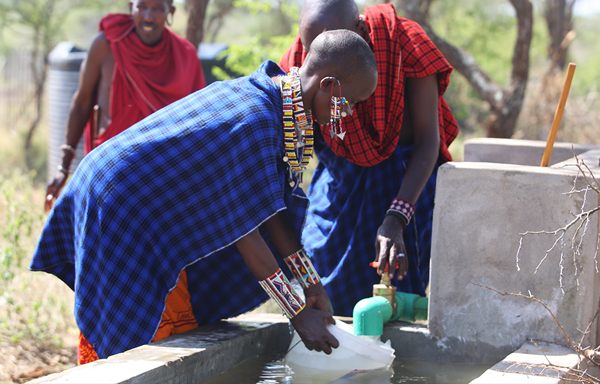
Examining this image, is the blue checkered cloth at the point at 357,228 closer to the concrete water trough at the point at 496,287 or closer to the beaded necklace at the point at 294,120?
the concrete water trough at the point at 496,287

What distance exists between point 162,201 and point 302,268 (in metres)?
0.58

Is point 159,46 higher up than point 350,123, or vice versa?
point 159,46

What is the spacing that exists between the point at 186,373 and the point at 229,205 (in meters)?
0.60

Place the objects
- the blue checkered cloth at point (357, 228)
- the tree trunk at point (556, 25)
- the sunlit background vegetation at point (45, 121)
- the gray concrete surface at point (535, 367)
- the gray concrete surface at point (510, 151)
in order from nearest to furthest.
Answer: the gray concrete surface at point (535, 367) → the blue checkered cloth at point (357, 228) → the gray concrete surface at point (510, 151) → the sunlit background vegetation at point (45, 121) → the tree trunk at point (556, 25)

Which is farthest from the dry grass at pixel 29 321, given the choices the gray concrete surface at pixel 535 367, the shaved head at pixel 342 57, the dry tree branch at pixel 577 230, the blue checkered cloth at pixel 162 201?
the dry tree branch at pixel 577 230

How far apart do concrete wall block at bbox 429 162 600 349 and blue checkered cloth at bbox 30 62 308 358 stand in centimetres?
75

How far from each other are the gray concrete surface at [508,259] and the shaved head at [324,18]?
28.8 inches

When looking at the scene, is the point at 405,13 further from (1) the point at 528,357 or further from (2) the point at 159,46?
(1) the point at 528,357

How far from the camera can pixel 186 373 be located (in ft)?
7.66

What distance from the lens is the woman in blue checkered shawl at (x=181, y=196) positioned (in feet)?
7.45

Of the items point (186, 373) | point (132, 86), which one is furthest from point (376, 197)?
point (132, 86)

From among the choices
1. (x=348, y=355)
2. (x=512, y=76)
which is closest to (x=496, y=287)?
(x=348, y=355)

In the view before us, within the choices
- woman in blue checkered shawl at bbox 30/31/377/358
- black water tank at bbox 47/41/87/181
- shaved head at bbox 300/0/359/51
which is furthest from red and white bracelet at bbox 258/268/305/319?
black water tank at bbox 47/41/87/181

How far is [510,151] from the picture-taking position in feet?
12.6
